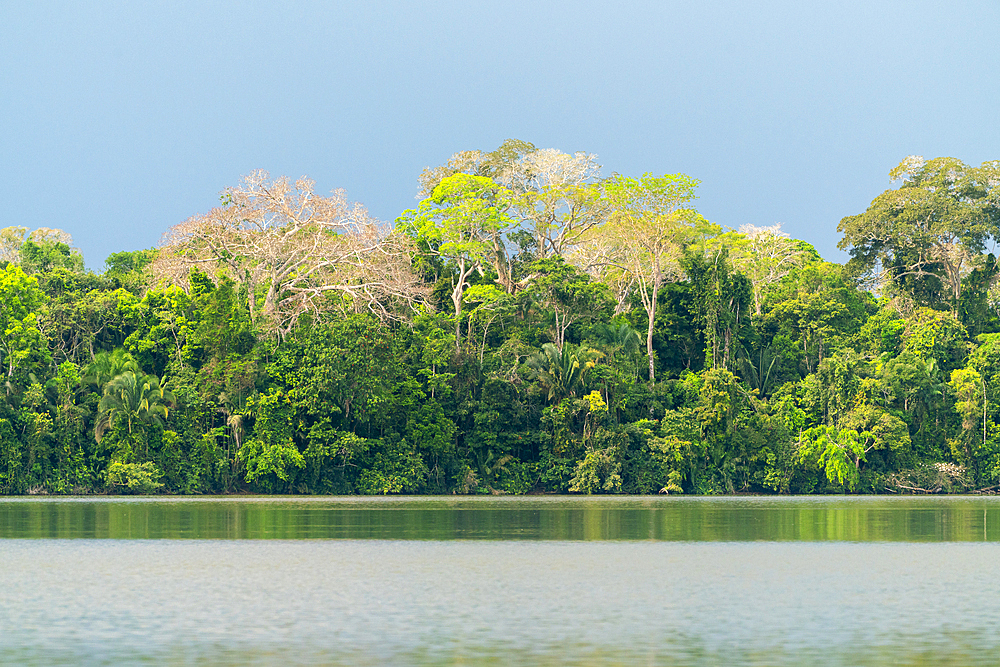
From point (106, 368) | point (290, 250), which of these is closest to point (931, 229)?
point (290, 250)

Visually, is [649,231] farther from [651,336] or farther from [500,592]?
[500,592]

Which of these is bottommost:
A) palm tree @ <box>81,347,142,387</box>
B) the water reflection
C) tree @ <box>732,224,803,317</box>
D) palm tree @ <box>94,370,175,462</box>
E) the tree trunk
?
the water reflection

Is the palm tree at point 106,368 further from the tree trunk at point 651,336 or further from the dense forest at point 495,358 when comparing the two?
the tree trunk at point 651,336

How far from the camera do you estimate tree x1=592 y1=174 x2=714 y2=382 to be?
5425 cm

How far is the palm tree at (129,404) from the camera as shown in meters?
46.0

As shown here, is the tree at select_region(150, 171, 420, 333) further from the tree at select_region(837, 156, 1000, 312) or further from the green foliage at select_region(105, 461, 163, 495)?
the tree at select_region(837, 156, 1000, 312)

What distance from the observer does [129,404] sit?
4606 cm

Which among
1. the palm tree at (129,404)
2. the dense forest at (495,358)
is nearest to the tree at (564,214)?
the dense forest at (495,358)

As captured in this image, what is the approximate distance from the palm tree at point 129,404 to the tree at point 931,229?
104 ft

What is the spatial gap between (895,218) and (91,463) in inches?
1425

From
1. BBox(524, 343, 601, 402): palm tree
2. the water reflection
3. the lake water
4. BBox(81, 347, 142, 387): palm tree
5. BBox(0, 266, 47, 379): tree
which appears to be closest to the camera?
the lake water

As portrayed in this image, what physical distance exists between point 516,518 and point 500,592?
17281 millimetres

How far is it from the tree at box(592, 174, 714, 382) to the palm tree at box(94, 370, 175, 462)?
2014cm

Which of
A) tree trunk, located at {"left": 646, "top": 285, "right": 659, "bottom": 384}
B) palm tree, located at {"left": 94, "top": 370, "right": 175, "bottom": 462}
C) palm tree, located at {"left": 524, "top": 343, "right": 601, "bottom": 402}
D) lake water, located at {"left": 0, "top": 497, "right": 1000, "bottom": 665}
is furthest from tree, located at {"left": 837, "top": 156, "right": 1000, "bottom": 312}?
palm tree, located at {"left": 94, "top": 370, "right": 175, "bottom": 462}
